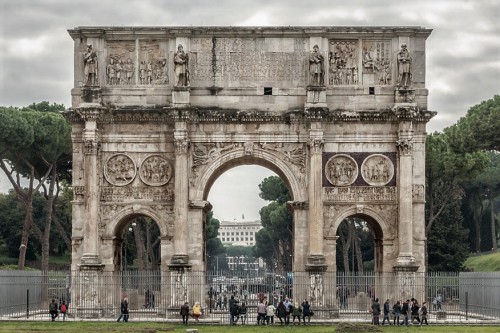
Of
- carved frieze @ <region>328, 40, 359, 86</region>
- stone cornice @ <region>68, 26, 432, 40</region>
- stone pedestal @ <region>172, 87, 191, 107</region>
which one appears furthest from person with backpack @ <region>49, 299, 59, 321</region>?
carved frieze @ <region>328, 40, 359, 86</region>

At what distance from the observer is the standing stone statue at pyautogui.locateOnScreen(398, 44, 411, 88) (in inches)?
1550

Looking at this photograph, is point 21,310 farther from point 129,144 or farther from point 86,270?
point 129,144

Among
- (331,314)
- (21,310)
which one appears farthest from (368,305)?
(21,310)

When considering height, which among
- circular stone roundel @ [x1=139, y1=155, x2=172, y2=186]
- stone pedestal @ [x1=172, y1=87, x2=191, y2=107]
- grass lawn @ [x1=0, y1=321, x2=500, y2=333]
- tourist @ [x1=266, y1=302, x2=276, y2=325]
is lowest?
grass lawn @ [x1=0, y1=321, x2=500, y2=333]

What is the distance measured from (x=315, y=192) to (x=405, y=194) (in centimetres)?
347

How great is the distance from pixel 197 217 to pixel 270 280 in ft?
12.3

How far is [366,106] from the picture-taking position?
39750 millimetres

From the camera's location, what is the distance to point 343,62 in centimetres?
4009

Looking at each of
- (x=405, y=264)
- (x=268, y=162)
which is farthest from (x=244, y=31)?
(x=405, y=264)

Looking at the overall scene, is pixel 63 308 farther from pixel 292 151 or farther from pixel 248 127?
pixel 292 151

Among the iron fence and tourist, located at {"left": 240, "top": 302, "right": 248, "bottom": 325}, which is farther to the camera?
the iron fence

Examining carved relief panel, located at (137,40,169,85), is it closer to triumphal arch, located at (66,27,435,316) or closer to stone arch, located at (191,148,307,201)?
triumphal arch, located at (66,27,435,316)

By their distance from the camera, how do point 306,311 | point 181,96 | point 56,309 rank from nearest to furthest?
point 306,311
point 56,309
point 181,96

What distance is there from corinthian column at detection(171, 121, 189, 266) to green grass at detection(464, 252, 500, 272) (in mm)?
30918
